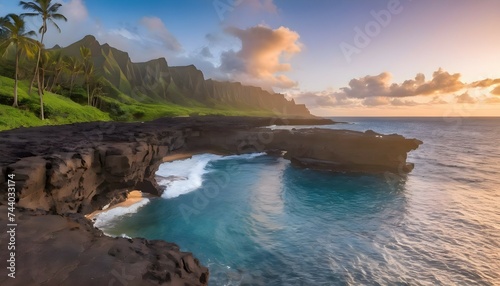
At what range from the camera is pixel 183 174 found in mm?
36938

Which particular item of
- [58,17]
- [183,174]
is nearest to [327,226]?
[183,174]

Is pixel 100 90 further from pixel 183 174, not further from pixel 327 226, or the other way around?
pixel 327 226

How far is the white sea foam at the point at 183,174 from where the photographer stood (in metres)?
30.4

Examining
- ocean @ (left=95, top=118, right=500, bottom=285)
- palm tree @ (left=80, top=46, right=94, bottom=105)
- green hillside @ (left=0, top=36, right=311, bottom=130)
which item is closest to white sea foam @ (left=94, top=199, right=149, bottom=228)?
ocean @ (left=95, top=118, right=500, bottom=285)

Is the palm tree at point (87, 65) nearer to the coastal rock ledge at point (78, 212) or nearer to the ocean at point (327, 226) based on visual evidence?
the coastal rock ledge at point (78, 212)

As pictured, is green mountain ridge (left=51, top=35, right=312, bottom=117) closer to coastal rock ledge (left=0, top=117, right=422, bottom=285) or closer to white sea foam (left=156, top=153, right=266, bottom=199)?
white sea foam (left=156, top=153, right=266, bottom=199)

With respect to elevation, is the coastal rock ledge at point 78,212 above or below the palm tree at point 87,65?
below

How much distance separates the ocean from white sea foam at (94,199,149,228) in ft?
0.48

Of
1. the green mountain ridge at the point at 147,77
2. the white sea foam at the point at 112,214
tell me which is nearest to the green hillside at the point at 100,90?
the green mountain ridge at the point at 147,77

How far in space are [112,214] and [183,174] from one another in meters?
15.1

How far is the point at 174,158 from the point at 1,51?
104ft

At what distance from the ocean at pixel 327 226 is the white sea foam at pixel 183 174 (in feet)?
0.61

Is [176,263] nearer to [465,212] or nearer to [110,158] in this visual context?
[110,158]

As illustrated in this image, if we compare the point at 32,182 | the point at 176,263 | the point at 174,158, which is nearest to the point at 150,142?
the point at 32,182
